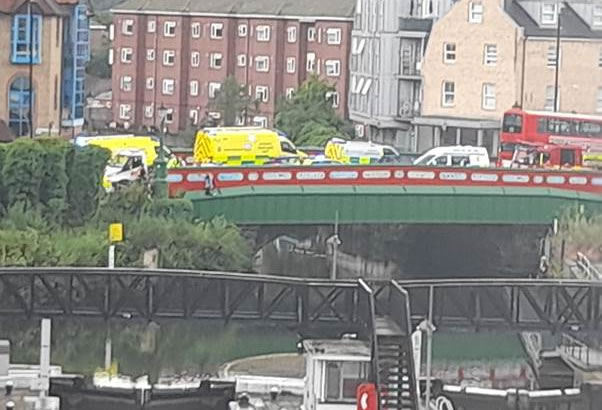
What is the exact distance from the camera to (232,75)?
70.4ft

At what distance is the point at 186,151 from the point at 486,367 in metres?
7.90

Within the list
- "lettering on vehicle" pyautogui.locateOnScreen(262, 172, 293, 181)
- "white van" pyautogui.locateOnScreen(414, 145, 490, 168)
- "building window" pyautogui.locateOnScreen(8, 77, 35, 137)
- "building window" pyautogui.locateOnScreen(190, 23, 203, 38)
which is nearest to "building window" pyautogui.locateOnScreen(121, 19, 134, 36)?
"building window" pyautogui.locateOnScreen(190, 23, 203, 38)

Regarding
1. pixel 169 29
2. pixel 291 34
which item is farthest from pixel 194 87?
pixel 291 34

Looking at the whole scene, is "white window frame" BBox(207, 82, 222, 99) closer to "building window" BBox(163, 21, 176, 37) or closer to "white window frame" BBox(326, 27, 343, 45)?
"building window" BBox(163, 21, 176, 37)

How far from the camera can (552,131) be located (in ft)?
53.8

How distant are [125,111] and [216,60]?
124 centimetres

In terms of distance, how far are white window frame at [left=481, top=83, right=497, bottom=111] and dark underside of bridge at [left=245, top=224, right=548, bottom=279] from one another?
→ 18.4ft

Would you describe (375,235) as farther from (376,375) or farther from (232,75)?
(232,75)

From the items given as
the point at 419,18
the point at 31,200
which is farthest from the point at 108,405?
the point at 419,18

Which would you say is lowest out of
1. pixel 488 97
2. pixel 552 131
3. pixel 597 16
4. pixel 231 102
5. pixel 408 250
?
pixel 408 250

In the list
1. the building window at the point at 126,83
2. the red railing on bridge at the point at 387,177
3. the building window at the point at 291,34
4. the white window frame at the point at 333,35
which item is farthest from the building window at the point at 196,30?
the red railing on bridge at the point at 387,177

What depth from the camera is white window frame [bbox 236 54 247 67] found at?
21.9 meters

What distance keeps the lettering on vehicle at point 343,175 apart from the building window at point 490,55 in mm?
6109

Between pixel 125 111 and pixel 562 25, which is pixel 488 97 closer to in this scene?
pixel 562 25
